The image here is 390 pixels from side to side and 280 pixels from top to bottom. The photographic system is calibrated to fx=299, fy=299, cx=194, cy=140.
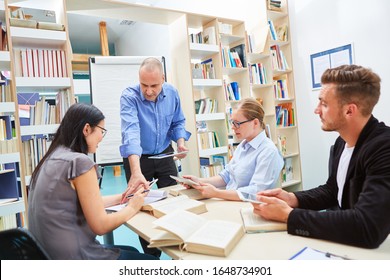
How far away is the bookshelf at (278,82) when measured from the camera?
4.23m

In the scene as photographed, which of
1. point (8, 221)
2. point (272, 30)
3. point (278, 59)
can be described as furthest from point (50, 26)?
point (278, 59)

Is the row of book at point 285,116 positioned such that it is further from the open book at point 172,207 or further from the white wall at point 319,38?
the open book at point 172,207

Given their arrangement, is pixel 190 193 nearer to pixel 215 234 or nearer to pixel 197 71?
pixel 215 234

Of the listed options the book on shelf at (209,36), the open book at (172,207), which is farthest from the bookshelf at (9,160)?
the book on shelf at (209,36)

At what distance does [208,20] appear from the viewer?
3.96 metres

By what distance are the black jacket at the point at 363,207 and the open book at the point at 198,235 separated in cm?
23

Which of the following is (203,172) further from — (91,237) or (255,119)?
(91,237)

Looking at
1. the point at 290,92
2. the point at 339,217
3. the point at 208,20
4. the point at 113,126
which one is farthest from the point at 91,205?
the point at 290,92

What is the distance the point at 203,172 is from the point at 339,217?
2989 mm

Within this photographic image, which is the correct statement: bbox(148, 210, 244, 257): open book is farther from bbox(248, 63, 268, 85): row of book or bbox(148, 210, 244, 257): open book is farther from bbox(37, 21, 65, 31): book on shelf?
bbox(248, 63, 268, 85): row of book

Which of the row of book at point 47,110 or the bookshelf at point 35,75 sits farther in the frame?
the row of book at point 47,110

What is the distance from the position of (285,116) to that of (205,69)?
4.53 ft

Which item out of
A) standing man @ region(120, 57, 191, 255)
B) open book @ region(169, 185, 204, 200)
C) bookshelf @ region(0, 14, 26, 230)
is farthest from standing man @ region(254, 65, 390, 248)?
bookshelf @ region(0, 14, 26, 230)

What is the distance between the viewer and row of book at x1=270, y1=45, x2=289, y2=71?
428 cm
